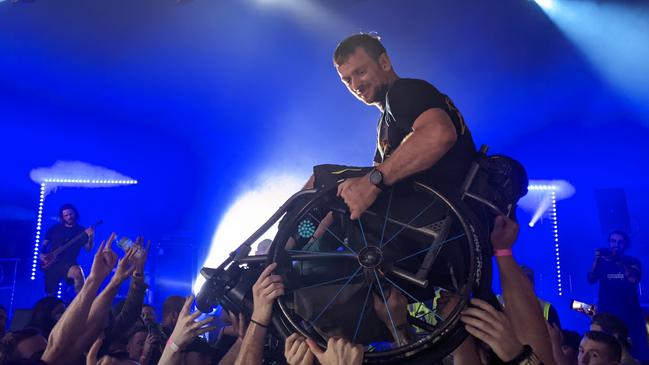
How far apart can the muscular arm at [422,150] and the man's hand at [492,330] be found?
53 cm

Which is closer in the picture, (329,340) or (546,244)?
(329,340)

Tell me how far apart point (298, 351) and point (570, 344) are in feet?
9.18

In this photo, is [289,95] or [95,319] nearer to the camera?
[95,319]

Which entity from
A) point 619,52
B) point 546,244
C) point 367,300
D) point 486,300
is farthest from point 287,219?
point 619,52

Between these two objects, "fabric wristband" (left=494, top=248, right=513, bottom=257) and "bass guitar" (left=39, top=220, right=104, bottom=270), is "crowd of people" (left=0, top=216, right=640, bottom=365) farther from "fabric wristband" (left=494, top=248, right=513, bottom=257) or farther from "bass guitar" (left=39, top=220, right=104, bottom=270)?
"bass guitar" (left=39, top=220, right=104, bottom=270)

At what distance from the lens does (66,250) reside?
687 centimetres

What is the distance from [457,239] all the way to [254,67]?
25.4 ft

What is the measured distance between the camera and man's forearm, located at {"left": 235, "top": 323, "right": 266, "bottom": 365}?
1.91 metres

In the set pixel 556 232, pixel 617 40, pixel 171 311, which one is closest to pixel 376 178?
pixel 171 311

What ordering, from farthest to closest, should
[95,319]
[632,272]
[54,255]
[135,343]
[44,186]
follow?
[44,186], [54,255], [632,272], [135,343], [95,319]

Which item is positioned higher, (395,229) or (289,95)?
(289,95)

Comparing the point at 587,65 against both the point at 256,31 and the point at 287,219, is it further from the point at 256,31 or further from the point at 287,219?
the point at 287,219

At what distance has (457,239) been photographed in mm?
1883

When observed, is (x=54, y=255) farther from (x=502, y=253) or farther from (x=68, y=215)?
(x=502, y=253)
